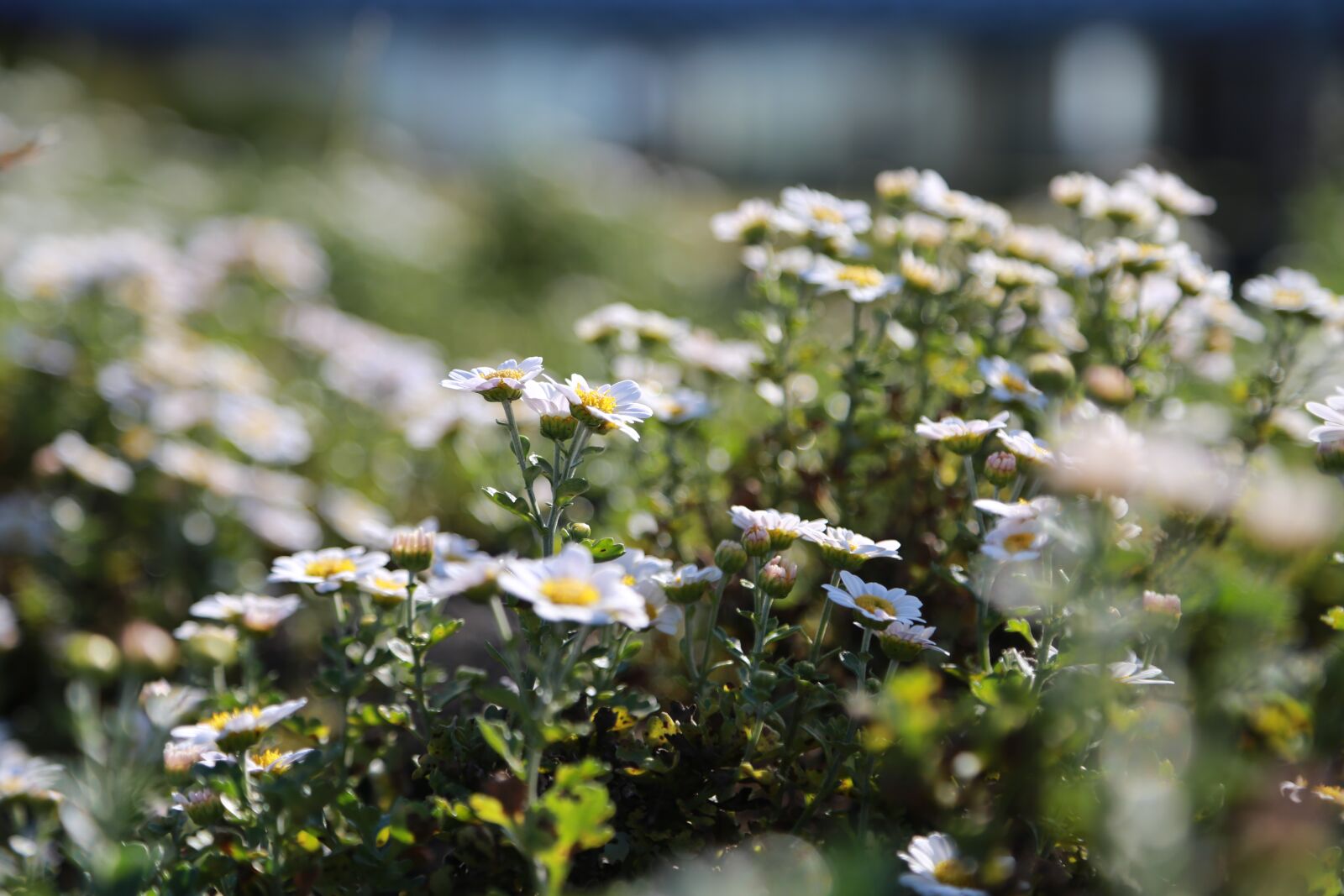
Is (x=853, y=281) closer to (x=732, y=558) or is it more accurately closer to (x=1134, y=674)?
(x=732, y=558)

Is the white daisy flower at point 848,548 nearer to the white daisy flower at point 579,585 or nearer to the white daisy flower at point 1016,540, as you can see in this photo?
the white daisy flower at point 1016,540

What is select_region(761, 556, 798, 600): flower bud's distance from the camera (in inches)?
49.2

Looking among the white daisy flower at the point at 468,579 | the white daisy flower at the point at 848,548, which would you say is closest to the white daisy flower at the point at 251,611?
the white daisy flower at the point at 468,579

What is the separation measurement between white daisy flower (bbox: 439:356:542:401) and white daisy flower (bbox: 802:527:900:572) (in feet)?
1.16

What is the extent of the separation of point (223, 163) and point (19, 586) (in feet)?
21.2

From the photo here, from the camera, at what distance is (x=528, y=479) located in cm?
126

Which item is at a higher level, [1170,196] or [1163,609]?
[1170,196]

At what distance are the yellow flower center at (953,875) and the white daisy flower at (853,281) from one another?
2.59 feet

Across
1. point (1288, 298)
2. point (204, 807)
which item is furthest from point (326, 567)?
point (1288, 298)

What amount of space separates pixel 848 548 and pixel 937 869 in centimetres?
36

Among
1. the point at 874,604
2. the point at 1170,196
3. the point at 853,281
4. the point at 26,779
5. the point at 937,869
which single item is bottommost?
the point at 26,779

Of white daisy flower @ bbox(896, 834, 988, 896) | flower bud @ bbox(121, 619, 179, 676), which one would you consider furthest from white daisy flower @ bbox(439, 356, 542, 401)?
flower bud @ bbox(121, 619, 179, 676)

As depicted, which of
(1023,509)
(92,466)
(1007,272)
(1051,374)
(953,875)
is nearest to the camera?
(953,875)

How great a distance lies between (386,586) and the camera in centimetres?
138
